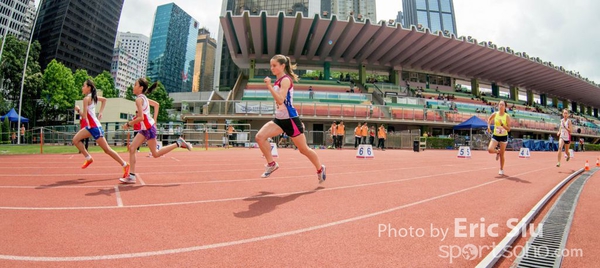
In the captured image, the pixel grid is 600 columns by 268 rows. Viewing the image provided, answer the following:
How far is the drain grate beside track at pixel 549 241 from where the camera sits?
1855 millimetres

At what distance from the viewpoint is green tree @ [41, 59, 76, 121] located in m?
39.4

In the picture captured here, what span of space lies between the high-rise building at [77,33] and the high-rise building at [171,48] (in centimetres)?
5016

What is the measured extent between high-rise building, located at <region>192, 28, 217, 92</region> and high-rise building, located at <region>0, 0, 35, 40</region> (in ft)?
216

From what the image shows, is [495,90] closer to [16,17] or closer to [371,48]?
[371,48]

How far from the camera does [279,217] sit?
2.87 metres

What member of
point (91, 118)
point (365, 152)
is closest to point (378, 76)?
point (365, 152)

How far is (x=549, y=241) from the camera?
2.23 metres

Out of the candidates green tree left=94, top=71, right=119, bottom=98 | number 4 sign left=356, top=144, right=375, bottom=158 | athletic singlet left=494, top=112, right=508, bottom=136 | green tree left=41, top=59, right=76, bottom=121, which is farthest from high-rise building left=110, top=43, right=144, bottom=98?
athletic singlet left=494, top=112, right=508, bottom=136

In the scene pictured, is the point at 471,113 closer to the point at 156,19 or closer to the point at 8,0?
the point at 8,0

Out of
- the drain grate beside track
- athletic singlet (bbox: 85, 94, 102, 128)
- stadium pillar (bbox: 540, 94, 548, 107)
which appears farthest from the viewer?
stadium pillar (bbox: 540, 94, 548, 107)

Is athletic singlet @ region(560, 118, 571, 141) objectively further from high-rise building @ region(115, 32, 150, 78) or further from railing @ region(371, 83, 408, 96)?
high-rise building @ region(115, 32, 150, 78)

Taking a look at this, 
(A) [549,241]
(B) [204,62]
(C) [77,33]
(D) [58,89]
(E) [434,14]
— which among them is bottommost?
(A) [549,241]

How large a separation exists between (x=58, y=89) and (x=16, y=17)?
60.5 m

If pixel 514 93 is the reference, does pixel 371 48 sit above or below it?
above
